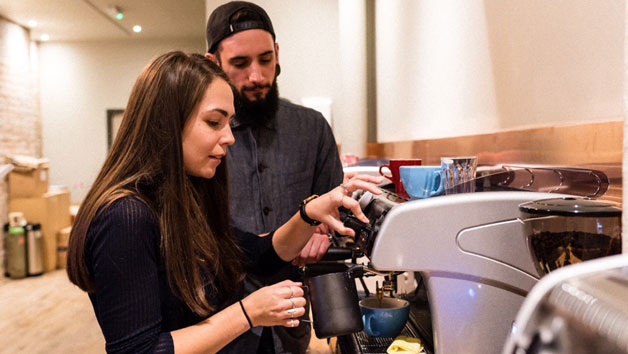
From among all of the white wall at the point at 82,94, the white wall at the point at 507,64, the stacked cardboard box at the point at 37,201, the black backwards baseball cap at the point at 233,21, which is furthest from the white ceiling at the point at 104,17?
the black backwards baseball cap at the point at 233,21

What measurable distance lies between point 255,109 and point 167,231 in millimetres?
744

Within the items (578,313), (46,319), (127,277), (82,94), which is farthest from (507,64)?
(82,94)

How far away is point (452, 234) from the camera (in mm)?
766

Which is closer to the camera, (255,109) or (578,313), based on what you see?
(578,313)

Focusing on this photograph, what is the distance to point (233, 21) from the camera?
1.60 m

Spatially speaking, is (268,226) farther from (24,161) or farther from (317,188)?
(24,161)

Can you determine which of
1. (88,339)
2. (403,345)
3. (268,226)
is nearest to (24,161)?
(88,339)

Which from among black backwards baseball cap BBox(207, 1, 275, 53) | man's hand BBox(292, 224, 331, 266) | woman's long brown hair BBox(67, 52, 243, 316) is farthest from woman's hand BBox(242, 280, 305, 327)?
black backwards baseball cap BBox(207, 1, 275, 53)

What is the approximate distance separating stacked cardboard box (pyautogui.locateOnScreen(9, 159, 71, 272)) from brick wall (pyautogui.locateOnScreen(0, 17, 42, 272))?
0.12m

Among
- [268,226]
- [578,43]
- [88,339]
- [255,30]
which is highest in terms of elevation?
[255,30]

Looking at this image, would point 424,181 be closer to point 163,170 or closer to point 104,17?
point 163,170

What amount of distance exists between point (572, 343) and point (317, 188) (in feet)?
4.78

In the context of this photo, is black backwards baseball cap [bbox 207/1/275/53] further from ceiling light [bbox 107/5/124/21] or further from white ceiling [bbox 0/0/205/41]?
ceiling light [bbox 107/5/124/21]

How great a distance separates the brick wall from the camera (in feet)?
19.8
